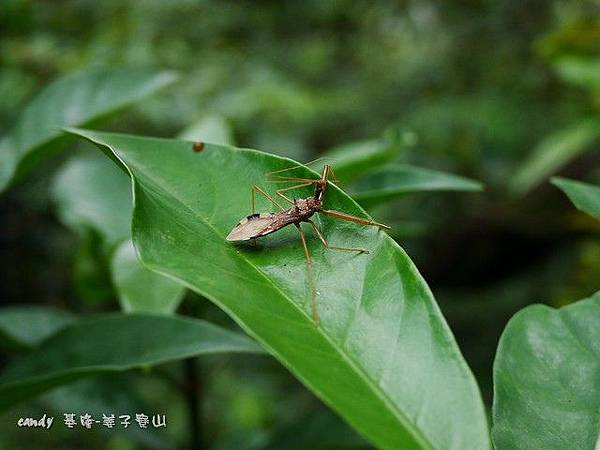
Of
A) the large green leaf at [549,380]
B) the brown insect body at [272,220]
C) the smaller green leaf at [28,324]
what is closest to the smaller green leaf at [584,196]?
the large green leaf at [549,380]

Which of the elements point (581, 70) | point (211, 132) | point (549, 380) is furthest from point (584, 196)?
point (581, 70)

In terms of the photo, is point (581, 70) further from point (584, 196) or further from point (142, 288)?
point (142, 288)

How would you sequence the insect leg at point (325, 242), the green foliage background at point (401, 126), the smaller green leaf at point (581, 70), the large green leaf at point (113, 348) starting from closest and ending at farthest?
the insect leg at point (325, 242) < the large green leaf at point (113, 348) < the smaller green leaf at point (581, 70) < the green foliage background at point (401, 126)

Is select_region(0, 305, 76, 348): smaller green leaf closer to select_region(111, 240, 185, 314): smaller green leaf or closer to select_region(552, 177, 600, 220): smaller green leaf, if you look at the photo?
select_region(111, 240, 185, 314): smaller green leaf

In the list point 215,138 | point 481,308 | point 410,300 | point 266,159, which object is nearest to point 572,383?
point 410,300

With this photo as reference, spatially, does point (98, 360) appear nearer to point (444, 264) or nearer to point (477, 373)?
point (477, 373)

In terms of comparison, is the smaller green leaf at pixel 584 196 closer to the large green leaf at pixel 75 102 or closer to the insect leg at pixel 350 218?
the insect leg at pixel 350 218

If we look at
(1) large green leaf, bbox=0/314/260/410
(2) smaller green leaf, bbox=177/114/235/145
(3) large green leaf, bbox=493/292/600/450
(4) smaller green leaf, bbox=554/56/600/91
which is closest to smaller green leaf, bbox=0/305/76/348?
(1) large green leaf, bbox=0/314/260/410
